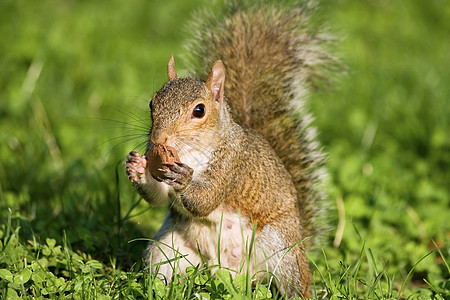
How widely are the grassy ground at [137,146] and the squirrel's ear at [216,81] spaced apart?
0.26m

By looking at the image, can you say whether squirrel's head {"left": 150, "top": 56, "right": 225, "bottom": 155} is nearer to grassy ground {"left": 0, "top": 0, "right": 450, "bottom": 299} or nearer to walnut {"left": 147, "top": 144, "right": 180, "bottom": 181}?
walnut {"left": 147, "top": 144, "right": 180, "bottom": 181}

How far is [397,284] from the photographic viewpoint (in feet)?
7.85

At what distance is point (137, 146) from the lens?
2.16 m

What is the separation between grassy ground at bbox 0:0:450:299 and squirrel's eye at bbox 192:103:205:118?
0.78ft

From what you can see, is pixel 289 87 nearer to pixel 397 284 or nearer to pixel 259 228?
pixel 259 228

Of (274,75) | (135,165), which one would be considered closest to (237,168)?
(135,165)

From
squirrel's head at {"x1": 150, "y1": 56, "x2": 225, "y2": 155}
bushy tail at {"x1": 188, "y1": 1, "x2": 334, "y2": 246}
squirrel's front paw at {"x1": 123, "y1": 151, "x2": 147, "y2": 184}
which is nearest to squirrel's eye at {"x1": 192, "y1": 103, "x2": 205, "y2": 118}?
squirrel's head at {"x1": 150, "y1": 56, "x2": 225, "y2": 155}

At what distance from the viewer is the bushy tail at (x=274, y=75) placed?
2.46 m

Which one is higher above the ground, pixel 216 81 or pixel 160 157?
pixel 216 81

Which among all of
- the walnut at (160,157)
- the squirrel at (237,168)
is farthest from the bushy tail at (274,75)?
the walnut at (160,157)

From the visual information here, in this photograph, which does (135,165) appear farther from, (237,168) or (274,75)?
(274,75)

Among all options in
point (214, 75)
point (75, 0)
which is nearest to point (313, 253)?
point (214, 75)

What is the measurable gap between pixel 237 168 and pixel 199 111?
25cm

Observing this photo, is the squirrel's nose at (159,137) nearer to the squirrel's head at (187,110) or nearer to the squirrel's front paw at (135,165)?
the squirrel's head at (187,110)
